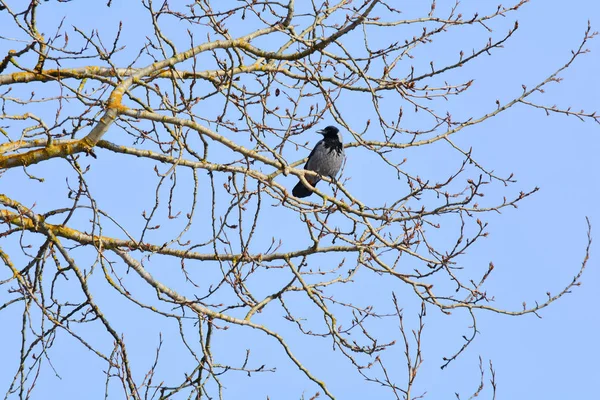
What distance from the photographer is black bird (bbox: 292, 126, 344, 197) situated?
930 cm

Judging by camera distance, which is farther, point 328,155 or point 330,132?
point 330,132

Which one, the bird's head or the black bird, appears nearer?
the black bird

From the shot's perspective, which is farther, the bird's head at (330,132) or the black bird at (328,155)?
the bird's head at (330,132)

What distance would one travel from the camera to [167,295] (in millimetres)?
5820

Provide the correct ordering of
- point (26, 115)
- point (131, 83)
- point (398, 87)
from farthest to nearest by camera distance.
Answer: point (26, 115), point (398, 87), point (131, 83)

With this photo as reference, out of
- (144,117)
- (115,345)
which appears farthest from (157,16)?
(115,345)

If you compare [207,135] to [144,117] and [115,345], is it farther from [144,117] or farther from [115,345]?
[115,345]

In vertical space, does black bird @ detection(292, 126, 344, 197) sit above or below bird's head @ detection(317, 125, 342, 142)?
below

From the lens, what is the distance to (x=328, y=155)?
30.6 ft

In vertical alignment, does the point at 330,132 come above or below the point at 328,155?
above

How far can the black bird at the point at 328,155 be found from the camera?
366 inches

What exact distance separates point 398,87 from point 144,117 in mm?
2012

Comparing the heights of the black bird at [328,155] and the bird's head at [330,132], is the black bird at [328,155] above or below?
below

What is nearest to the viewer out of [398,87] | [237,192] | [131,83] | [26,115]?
[237,192]
